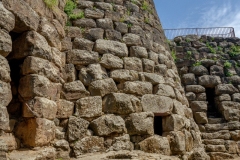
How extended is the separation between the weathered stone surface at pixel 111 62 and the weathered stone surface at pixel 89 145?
1.20m

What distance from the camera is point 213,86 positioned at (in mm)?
8695

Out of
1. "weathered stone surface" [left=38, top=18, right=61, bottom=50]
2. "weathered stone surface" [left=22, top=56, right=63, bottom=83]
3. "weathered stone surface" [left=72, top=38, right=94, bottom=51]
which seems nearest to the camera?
"weathered stone surface" [left=22, top=56, right=63, bottom=83]

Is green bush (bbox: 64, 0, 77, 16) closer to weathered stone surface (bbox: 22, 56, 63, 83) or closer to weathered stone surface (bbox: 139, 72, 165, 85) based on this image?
weathered stone surface (bbox: 22, 56, 63, 83)

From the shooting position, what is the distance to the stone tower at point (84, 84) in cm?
340

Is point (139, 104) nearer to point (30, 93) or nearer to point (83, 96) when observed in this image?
point (83, 96)

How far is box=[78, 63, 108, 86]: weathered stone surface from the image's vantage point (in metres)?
4.27

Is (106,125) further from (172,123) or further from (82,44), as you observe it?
(82,44)

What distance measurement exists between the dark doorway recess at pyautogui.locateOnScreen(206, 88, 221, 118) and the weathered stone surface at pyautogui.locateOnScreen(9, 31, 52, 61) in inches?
245

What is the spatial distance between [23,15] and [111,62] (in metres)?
1.57

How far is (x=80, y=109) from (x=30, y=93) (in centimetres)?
86

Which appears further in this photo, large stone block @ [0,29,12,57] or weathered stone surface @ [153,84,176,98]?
weathered stone surface @ [153,84,176,98]

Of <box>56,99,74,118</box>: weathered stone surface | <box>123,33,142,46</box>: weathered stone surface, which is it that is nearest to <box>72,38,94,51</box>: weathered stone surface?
<box>123,33,142,46</box>: weathered stone surface

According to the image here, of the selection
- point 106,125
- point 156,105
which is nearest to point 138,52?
point 156,105

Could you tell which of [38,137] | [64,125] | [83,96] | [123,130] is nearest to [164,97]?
[123,130]
